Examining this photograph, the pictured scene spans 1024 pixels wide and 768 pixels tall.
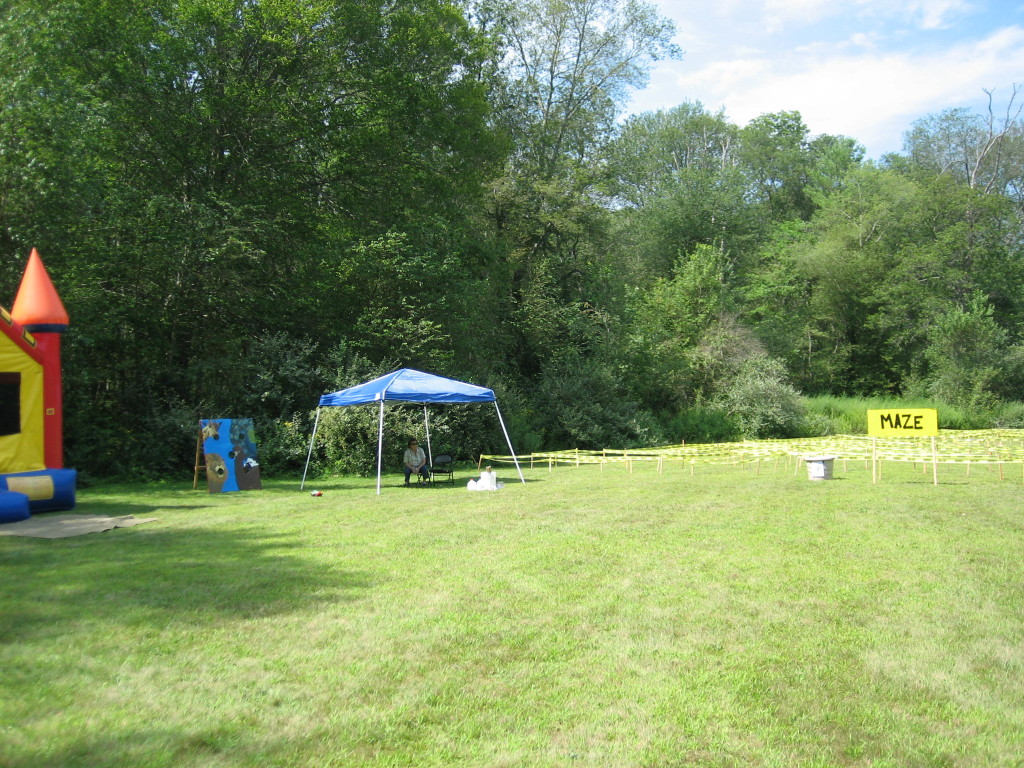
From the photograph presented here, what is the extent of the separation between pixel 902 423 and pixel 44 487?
15.0 m

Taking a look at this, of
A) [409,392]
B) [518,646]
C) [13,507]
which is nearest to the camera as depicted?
[518,646]

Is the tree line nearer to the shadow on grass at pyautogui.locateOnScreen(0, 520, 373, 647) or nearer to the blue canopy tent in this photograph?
the blue canopy tent

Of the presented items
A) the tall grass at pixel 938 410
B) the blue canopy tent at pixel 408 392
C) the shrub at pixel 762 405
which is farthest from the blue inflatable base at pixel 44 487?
the tall grass at pixel 938 410

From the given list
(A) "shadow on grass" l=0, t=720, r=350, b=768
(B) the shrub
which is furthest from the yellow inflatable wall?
(B) the shrub

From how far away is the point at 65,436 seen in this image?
56.0ft

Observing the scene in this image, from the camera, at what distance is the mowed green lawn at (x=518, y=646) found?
3.83m

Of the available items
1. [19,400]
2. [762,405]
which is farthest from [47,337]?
[762,405]

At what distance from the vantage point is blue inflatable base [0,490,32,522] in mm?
10586

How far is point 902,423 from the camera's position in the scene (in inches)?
607

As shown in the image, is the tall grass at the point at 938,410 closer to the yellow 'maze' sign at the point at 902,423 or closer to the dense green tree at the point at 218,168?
the yellow 'maze' sign at the point at 902,423

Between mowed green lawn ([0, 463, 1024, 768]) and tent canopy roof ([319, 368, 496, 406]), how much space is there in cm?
531

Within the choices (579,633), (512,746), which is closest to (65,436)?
(579,633)

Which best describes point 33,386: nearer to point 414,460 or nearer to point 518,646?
point 414,460

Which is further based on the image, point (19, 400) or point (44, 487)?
point (19, 400)
